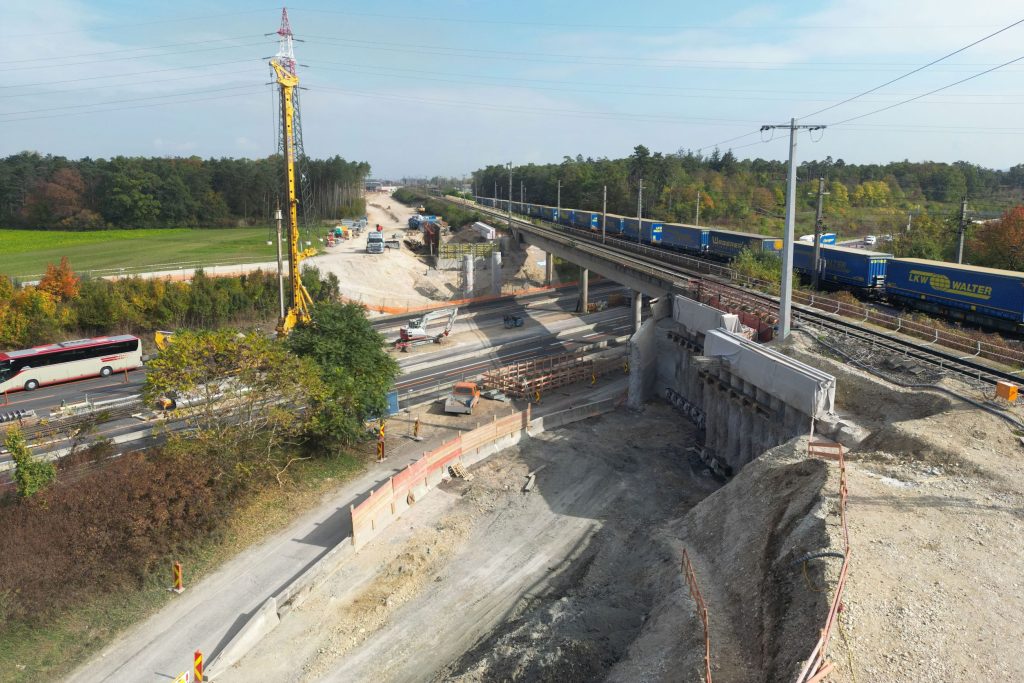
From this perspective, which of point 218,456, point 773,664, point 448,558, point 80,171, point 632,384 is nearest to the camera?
point 773,664

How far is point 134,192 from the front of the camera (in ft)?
389

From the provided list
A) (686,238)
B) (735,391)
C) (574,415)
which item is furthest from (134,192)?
(735,391)

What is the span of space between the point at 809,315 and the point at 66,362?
48848 millimetres

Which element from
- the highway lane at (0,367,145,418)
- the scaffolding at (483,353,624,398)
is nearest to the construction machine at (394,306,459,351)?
the scaffolding at (483,353,624,398)

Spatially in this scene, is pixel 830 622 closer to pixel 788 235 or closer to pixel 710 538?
pixel 710 538

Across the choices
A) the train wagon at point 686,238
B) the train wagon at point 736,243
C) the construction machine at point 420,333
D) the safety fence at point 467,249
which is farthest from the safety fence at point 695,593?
the safety fence at point 467,249

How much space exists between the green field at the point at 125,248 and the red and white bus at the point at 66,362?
30.5 metres

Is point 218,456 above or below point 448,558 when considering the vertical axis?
above

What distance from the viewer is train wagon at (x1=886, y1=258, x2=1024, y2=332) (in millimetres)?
35219

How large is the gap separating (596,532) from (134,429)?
2634 centimetres

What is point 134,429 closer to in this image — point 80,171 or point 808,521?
point 808,521

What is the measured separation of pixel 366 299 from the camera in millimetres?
74188

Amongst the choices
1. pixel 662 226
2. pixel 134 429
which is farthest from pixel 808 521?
pixel 662 226

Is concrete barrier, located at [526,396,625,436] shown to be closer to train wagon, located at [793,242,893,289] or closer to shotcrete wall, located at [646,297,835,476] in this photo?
shotcrete wall, located at [646,297,835,476]
